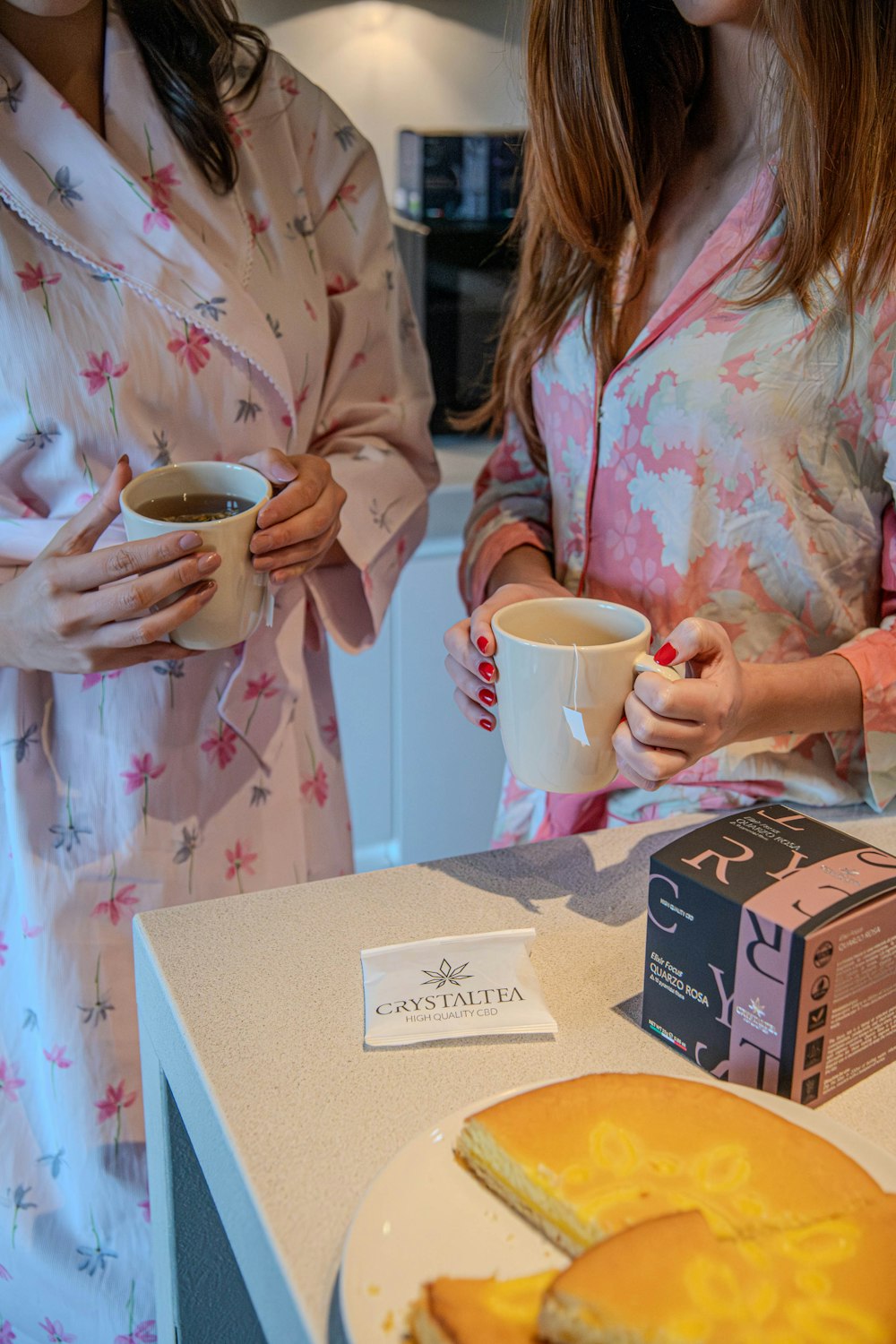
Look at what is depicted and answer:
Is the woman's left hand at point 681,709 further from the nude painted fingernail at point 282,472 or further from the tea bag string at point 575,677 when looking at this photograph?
the nude painted fingernail at point 282,472

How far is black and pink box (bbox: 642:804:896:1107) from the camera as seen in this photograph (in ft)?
2.01

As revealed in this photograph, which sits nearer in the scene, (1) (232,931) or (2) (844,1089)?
(2) (844,1089)

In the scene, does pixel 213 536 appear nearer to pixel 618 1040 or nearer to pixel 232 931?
pixel 232 931

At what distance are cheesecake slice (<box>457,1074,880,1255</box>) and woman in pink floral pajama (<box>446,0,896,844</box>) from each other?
22cm

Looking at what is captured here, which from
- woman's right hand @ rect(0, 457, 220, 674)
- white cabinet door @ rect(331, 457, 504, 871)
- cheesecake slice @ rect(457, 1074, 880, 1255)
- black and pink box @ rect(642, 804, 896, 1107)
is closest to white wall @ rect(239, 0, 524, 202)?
white cabinet door @ rect(331, 457, 504, 871)

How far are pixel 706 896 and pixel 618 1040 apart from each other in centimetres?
12

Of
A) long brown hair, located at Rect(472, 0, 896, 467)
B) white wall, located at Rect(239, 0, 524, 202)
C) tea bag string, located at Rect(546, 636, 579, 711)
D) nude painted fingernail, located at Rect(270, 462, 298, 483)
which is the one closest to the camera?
tea bag string, located at Rect(546, 636, 579, 711)

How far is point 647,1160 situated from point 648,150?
0.80 m

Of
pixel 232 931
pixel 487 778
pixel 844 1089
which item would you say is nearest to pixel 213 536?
pixel 232 931

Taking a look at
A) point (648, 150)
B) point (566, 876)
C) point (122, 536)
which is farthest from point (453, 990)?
point (648, 150)

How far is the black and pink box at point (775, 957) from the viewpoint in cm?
61

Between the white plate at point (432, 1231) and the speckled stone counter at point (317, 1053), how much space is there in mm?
30

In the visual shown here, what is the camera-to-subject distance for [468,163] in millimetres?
2111

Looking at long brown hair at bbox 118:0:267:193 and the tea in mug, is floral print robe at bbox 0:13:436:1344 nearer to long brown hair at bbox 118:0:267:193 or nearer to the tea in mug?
long brown hair at bbox 118:0:267:193
